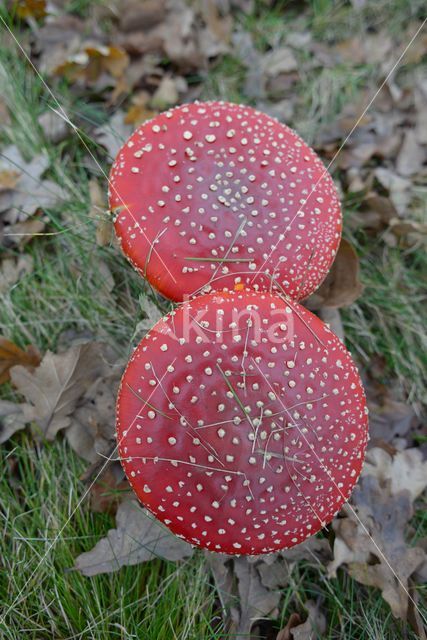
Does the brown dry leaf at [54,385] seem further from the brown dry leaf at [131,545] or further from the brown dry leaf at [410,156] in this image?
the brown dry leaf at [410,156]

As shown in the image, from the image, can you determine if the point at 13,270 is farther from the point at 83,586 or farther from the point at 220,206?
the point at 83,586

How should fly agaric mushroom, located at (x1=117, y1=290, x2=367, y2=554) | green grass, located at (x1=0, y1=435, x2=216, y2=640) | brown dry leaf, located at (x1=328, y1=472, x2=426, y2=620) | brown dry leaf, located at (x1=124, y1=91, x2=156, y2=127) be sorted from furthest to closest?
brown dry leaf, located at (x1=124, y1=91, x2=156, y2=127) < brown dry leaf, located at (x1=328, y1=472, x2=426, y2=620) < green grass, located at (x1=0, y1=435, x2=216, y2=640) < fly agaric mushroom, located at (x1=117, y1=290, x2=367, y2=554)

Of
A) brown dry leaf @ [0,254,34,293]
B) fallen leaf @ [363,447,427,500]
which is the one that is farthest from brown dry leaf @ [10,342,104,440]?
fallen leaf @ [363,447,427,500]

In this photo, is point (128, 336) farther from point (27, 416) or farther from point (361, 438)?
point (361, 438)

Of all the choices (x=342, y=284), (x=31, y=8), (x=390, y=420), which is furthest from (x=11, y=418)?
(x=31, y=8)

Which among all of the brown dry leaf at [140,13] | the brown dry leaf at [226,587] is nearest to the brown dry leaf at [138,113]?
the brown dry leaf at [140,13]

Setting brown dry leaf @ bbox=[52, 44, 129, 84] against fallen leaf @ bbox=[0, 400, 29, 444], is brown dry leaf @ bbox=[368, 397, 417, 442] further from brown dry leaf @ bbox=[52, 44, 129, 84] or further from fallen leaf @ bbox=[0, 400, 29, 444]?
brown dry leaf @ bbox=[52, 44, 129, 84]
